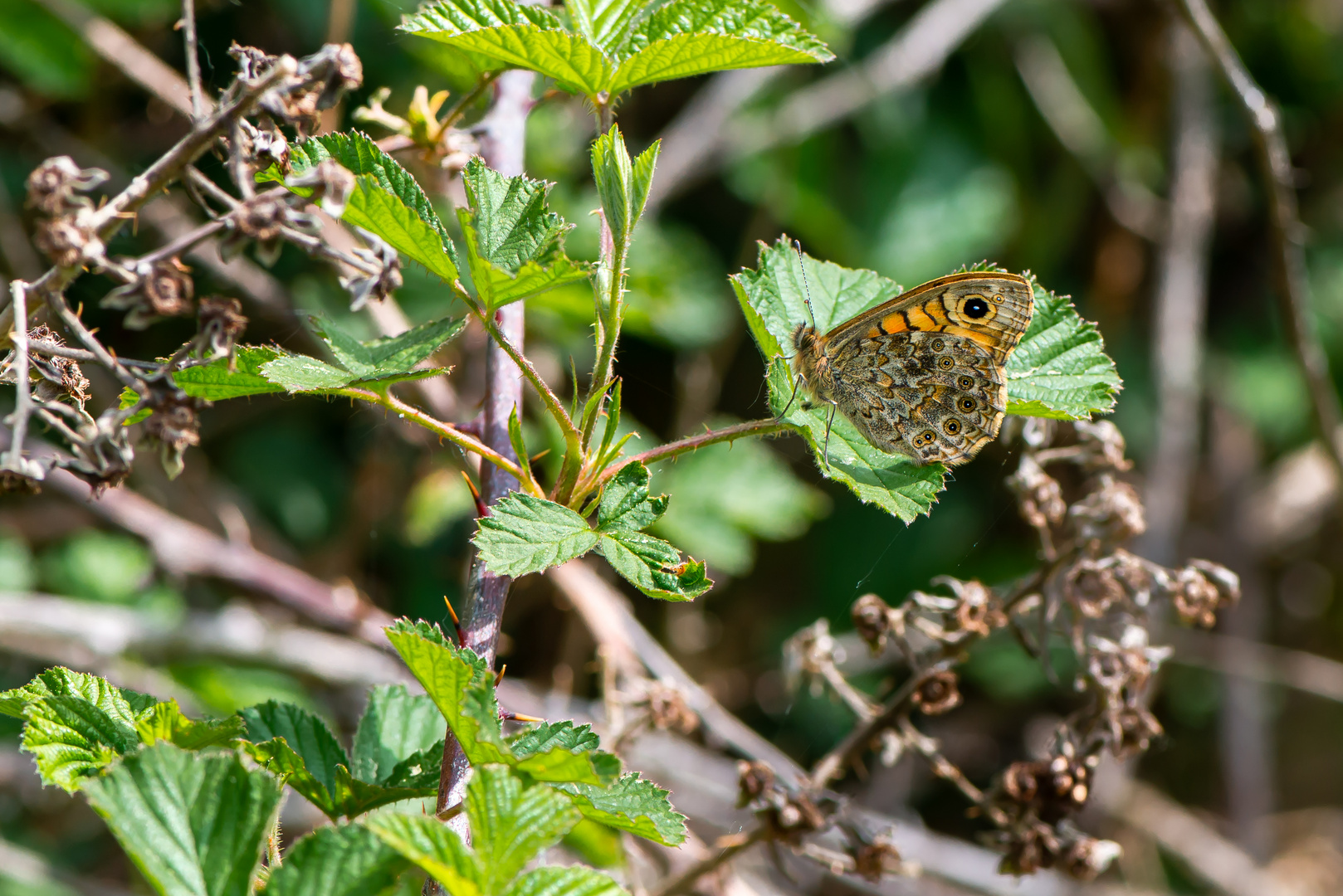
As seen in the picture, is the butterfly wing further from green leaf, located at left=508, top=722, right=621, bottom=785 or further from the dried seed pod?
green leaf, located at left=508, top=722, right=621, bottom=785

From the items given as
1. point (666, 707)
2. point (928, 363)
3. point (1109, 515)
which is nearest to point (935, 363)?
point (928, 363)

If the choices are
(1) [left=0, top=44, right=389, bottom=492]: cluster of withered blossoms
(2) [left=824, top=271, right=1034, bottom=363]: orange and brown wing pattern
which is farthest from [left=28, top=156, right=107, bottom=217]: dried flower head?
(2) [left=824, top=271, right=1034, bottom=363]: orange and brown wing pattern

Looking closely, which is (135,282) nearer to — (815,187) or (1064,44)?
(815,187)

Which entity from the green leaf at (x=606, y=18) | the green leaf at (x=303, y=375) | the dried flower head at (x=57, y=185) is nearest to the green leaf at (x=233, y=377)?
the green leaf at (x=303, y=375)

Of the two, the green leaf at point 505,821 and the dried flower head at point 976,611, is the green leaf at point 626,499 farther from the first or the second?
the dried flower head at point 976,611

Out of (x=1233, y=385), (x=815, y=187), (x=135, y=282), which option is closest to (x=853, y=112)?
(x=815, y=187)

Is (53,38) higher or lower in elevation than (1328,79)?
lower
